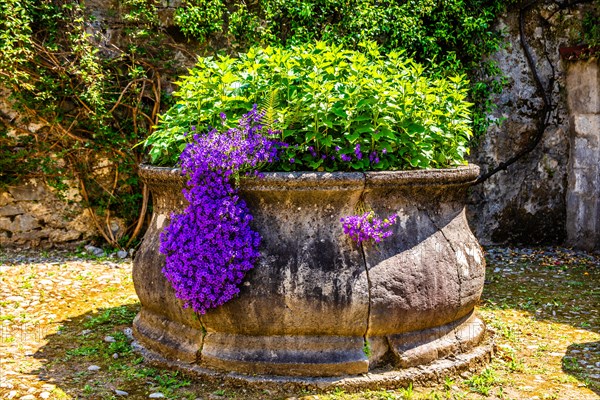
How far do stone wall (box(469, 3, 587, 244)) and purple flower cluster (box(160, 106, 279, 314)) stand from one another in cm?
499

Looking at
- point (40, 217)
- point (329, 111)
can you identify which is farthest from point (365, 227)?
point (40, 217)

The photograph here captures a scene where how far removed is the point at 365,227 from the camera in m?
3.37

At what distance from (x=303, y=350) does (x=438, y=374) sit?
788 mm

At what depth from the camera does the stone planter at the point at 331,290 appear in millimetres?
3340

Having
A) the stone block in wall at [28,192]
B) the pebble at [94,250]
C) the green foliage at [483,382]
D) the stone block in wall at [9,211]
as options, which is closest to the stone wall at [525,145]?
the green foliage at [483,382]

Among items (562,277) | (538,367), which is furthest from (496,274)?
(538,367)

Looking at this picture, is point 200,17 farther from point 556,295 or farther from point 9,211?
point 556,295

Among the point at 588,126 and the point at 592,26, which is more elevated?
the point at 592,26

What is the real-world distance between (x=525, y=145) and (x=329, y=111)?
5090 mm

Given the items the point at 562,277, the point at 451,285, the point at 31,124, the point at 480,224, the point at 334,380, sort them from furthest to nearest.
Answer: the point at 480,224
the point at 31,124
the point at 562,277
the point at 451,285
the point at 334,380

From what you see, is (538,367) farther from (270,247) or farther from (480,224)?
(480,224)

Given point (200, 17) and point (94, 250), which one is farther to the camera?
point (94, 250)

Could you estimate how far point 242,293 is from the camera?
11.1ft

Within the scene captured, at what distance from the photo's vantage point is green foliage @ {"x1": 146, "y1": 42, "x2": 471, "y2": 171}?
11.6 ft
